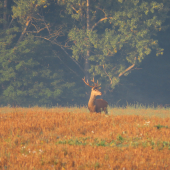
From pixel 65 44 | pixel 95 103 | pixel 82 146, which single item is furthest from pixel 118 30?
pixel 82 146

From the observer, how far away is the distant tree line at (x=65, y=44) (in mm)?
22641

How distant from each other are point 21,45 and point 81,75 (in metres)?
7.20

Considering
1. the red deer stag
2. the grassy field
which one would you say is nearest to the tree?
the red deer stag

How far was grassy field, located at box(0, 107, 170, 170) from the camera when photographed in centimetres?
576

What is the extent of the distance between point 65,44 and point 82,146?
1865 cm

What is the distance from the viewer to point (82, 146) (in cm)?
708

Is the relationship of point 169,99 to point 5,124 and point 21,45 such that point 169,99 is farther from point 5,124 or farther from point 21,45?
point 5,124

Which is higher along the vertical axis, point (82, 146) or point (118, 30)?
point (118, 30)

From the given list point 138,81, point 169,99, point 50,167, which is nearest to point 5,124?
point 50,167

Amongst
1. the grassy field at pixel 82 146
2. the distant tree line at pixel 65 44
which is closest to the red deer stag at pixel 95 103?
the grassy field at pixel 82 146

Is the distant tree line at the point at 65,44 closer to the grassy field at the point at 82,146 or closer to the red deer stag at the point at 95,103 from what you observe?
the red deer stag at the point at 95,103

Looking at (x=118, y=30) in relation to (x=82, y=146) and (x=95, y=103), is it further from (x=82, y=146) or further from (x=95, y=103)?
(x=82, y=146)

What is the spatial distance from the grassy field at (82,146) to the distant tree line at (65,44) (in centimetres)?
1270

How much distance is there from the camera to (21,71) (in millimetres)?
24641
